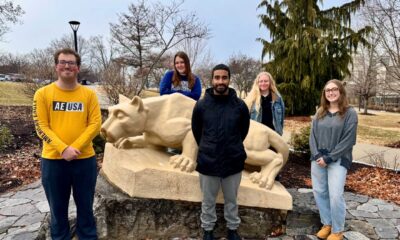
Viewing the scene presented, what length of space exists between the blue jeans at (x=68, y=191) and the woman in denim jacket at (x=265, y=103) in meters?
2.19

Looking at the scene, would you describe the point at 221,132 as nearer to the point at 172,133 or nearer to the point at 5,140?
the point at 172,133

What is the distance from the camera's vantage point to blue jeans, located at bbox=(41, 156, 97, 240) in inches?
107

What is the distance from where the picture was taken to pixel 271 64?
17.5 m

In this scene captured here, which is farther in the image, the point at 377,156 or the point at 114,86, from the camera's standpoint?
the point at 114,86

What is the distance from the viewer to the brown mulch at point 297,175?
5488 millimetres

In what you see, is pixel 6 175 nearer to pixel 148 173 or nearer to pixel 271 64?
pixel 148 173

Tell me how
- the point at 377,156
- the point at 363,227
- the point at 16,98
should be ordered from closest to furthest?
the point at 363,227
the point at 377,156
the point at 16,98

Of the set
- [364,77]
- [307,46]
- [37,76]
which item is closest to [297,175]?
[37,76]

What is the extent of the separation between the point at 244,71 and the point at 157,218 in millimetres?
30047

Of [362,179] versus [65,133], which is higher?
[65,133]

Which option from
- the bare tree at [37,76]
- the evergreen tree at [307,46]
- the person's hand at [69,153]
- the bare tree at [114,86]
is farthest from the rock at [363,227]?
the evergreen tree at [307,46]

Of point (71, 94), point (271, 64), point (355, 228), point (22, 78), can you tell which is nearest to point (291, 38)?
point (271, 64)

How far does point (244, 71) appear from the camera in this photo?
32375mm

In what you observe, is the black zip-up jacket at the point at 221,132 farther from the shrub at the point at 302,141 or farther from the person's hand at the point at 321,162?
the shrub at the point at 302,141
